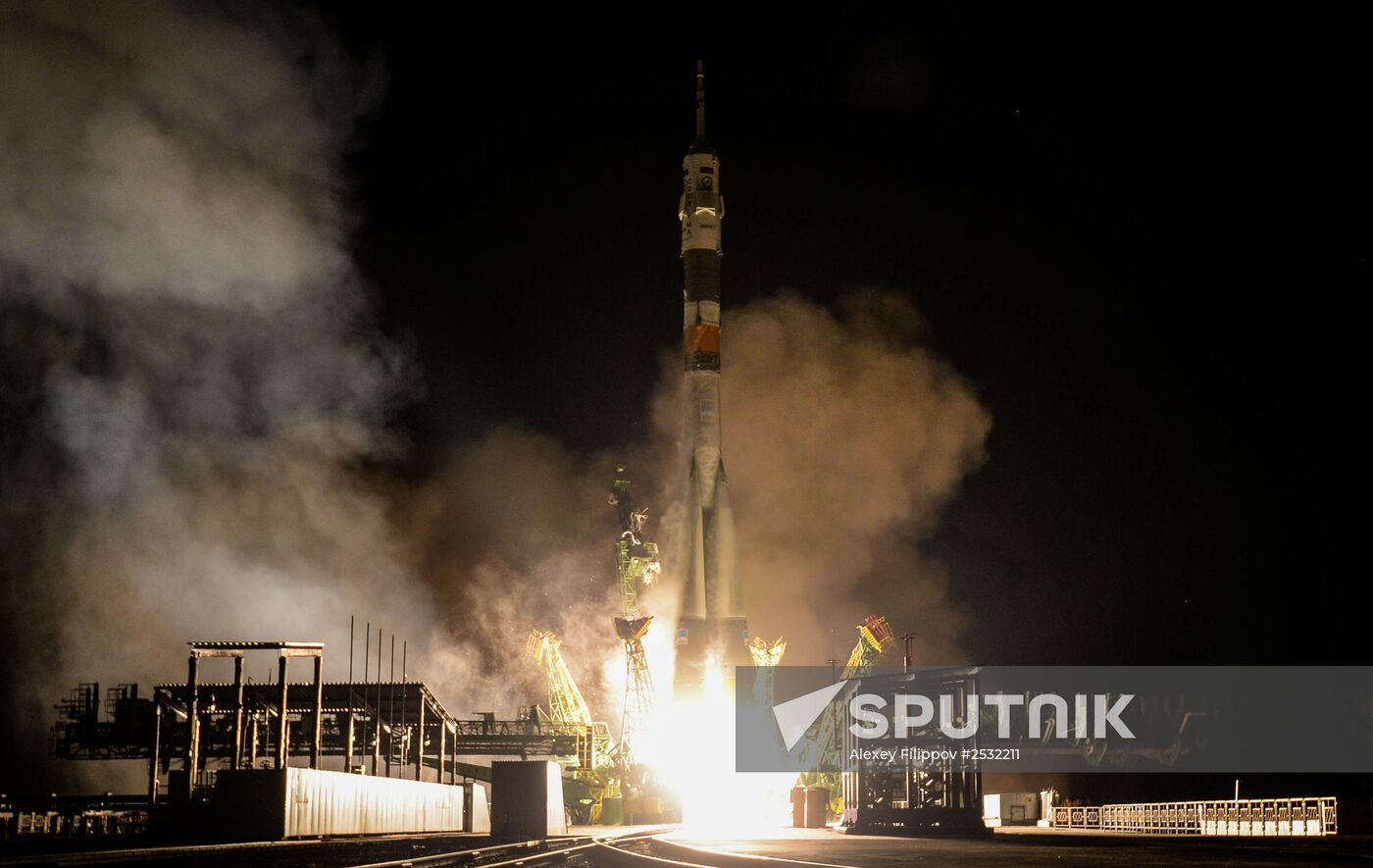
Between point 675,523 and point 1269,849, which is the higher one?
point 675,523

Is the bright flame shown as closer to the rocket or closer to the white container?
the rocket

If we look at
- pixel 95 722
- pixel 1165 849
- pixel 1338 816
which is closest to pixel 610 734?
pixel 95 722

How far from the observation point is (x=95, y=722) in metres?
76.1

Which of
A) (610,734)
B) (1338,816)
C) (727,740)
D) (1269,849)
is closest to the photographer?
(1269,849)

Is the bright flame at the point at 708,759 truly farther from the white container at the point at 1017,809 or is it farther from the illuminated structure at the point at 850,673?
the white container at the point at 1017,809

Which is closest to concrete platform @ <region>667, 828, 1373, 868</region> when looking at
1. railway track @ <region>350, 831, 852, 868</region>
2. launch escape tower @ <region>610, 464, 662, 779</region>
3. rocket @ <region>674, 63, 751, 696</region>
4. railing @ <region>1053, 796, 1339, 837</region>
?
railway track @ <region>350, 831, 852, 868</region>

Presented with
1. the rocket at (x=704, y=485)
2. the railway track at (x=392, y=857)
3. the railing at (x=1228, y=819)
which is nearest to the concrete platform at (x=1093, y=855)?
the railway track at (x=392, y=857)

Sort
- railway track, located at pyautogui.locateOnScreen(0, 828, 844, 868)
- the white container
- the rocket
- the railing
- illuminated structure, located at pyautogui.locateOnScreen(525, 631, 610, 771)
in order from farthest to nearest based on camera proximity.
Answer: illuminated structure, located at pyautogui.locateOnScreen(525, 631, 610, 771) → the rocket → the white container → the railing → railway track, located at pyautogui.locateOnScreen(0, 828, 844, 868)

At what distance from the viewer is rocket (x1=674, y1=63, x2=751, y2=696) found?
8431 centimetres

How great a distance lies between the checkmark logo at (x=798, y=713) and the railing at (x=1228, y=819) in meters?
25.8

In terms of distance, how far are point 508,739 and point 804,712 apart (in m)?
20.5

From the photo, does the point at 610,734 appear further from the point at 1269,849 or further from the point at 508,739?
the point at 1269,849

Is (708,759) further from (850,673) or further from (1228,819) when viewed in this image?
(1228,819)

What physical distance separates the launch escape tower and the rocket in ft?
18.1
